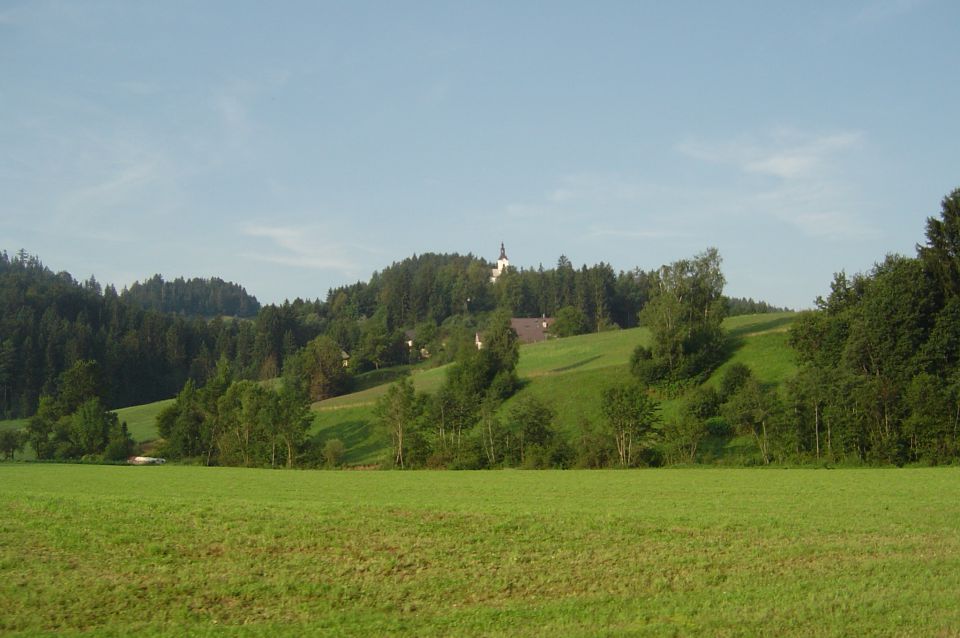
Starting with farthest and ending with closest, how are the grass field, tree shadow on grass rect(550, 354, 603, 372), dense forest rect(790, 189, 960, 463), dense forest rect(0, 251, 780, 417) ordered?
dense forest rect(0, 251, 780, 417), tree shadow on grass rect(550, 354, 603, 372), dense forest rect(790, 189, 960, 463), the grass field

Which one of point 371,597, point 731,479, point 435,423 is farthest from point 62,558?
point 435,423

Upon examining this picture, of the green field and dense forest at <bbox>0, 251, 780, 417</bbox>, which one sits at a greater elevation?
dense forest at <bbox>0, 251, 780, 417</bbox>

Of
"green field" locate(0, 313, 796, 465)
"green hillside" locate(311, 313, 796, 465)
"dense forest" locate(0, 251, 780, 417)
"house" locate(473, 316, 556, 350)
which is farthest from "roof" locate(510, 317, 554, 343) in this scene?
"green hillside" locate(311, 313, 796, 465)

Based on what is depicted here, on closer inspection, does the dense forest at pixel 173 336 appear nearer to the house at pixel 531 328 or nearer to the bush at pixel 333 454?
the house at pixel 531 328

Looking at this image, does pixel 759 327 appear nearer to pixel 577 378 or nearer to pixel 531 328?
pixel 577 378

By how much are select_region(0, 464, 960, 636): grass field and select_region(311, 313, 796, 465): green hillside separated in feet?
137

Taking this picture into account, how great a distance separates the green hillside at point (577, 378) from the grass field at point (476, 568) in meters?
41.8

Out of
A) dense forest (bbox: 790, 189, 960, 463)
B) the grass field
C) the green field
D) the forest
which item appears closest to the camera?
the grass field

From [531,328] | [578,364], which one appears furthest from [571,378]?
[531,328]

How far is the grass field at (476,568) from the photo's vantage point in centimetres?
1270

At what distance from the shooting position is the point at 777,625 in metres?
12.4

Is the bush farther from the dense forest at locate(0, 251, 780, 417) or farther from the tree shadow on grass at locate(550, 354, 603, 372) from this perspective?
the dense forest at locate(0, 251, 780, 417)

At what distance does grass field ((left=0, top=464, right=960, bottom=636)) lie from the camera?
12.7 metres

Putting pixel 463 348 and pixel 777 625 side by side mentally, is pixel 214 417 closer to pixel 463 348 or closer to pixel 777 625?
pixel 463 348
